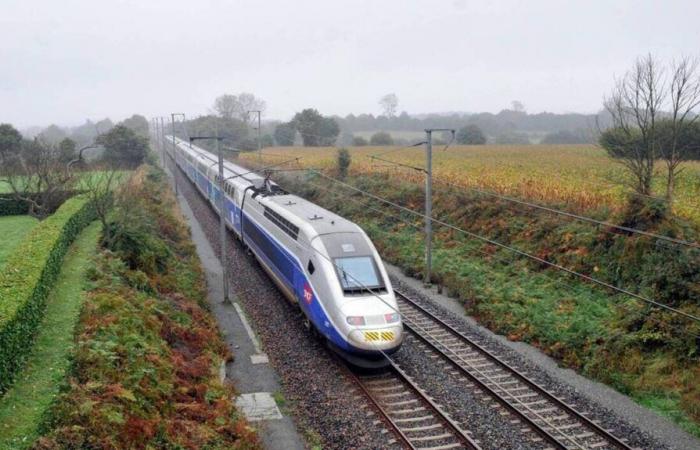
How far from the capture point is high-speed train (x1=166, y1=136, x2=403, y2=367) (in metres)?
15.5

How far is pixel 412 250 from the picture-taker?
2955 centimetres

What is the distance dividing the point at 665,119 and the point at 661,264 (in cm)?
1155

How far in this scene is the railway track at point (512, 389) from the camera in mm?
→ 12945

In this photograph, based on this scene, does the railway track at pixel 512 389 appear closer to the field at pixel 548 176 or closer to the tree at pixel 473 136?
the field at pixel 548 176

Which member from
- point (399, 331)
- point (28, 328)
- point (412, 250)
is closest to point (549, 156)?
point (412, 250)

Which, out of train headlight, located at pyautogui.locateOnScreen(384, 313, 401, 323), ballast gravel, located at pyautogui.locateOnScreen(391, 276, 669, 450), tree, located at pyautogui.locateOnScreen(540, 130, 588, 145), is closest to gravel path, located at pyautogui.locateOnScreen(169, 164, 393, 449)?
train headlight, located at pyautogui.locateOnScreen(384, 313, 401, 323)

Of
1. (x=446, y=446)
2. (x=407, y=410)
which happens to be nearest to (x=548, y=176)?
(x=407, y=410)

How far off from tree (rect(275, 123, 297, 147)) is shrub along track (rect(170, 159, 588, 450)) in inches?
2829

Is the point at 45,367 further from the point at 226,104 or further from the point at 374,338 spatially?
the point at 226,104

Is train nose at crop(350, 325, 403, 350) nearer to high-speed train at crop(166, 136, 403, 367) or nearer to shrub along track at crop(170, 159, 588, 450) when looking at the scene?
high-speed train at crop(166, 136, 403, 367)

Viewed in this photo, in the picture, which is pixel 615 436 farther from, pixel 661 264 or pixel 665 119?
pixel 665 119

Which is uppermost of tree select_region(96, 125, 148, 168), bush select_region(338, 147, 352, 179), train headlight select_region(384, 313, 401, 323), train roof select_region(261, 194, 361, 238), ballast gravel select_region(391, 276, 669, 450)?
tree select_region(96, 125, 148, 168)

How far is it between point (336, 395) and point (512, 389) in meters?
4.73

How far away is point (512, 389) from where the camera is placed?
15484mm
